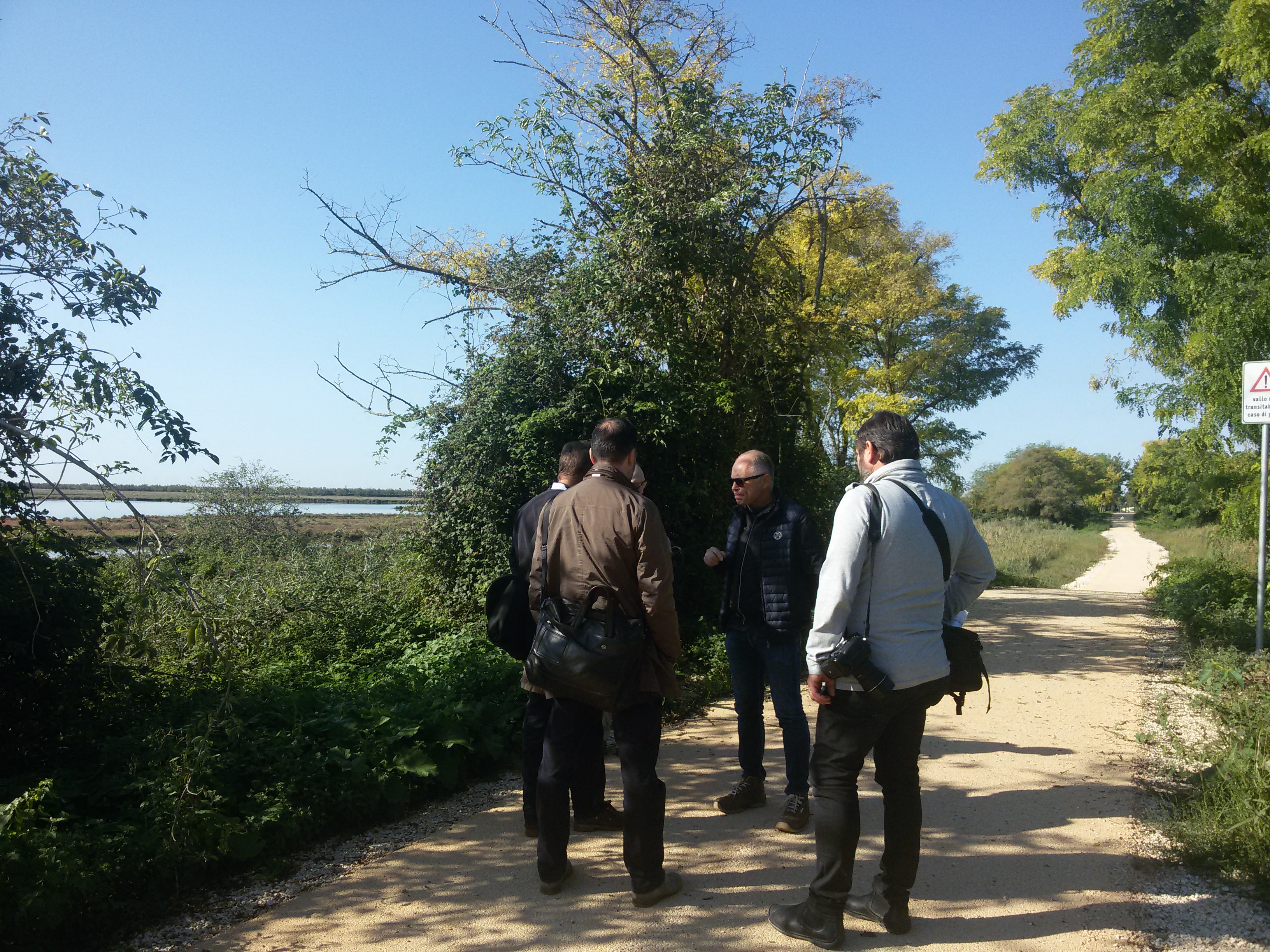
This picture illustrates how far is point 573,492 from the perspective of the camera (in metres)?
3.80

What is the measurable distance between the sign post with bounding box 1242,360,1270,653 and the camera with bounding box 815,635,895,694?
672 centimetres

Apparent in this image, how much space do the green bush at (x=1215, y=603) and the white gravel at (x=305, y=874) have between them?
296 inches

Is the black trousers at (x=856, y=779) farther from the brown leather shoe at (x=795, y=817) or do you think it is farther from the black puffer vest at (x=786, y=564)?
the black puffer vest at (x=786, y=564)

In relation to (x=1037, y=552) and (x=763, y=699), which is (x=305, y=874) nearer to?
(x=763, y=699)

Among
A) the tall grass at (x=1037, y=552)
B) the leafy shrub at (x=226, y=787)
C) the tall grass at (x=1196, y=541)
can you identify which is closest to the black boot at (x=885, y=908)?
the leafy shrub at (x=226, y=787)

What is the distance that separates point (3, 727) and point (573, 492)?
374 cm

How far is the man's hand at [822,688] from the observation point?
320 centimetres

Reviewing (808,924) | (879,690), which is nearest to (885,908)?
(808,924)

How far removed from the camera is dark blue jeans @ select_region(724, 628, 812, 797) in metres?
4.50

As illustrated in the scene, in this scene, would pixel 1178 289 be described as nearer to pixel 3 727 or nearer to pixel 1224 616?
pixel 1224 616

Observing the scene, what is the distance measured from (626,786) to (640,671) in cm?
47

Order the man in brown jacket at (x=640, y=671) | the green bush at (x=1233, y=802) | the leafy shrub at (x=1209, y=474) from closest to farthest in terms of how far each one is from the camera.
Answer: the man in brown jacket at (x=640, y=671)
the green bush at (x=1233, y=802)
the leafy shrub at (x=1209, y=474)

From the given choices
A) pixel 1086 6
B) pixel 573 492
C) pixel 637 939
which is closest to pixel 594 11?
pixel 1086 6

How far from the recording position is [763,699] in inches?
186
